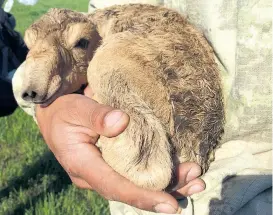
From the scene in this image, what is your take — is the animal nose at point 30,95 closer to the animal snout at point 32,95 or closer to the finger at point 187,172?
the animal snout at point 32,95

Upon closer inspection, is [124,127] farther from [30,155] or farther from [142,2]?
[30,155]

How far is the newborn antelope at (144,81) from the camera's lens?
1.39 m

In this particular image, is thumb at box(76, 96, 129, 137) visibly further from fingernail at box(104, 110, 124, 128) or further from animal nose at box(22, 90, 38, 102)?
animal nose at box(22, 90, 38, 102)

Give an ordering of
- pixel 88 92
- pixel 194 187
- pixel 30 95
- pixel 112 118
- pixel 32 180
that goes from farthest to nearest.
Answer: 1. pixel 32 180
2. pixel 88 92
3. pixel 30 95
4. pixel 194 187
5. pixel 112 118

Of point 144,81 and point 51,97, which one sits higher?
point 144,81

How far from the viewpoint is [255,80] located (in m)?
1.52

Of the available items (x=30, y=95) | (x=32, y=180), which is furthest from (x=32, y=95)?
(x=32, y=180)

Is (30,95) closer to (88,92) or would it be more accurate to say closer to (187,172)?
(88,92)

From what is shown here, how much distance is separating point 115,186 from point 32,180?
246 centimetres

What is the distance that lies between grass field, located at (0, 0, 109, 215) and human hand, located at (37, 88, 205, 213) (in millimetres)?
1409

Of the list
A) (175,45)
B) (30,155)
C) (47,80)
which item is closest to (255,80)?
(175,45)

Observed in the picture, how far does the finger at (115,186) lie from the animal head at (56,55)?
0.83 ft

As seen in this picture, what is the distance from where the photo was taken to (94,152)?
1.56 m

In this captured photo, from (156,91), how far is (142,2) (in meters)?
0.72
